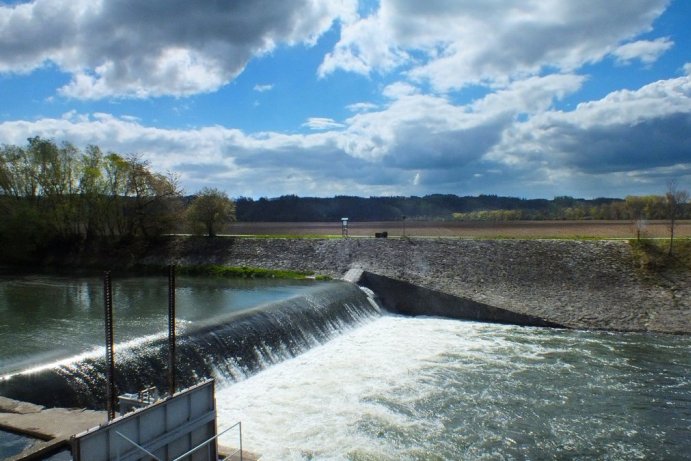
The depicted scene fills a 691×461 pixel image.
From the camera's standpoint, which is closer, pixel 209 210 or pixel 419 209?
pixel 209 210

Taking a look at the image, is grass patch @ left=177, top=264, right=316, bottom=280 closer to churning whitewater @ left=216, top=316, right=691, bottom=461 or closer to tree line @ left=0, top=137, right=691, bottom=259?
tree line @ left=0, top=137, right=691, bottom=259

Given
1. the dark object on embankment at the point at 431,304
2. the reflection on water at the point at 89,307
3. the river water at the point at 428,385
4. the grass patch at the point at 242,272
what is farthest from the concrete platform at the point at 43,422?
the grass patch at the point at 242,272

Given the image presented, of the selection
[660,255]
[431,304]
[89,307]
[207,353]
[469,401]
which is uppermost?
[660,255]

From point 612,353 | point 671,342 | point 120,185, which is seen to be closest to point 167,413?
point 612,353

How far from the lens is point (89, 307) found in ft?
71.2

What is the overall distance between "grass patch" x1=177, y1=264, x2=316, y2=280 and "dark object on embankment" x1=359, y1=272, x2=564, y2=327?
4.87 m

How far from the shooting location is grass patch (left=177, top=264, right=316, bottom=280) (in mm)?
32875

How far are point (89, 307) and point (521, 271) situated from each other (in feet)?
72.9

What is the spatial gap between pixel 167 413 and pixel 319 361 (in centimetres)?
1057

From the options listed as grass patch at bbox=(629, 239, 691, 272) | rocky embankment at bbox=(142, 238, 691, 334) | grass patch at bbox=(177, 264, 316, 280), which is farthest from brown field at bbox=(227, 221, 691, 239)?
grass patch at bbox=(177, 264, 316, 280)

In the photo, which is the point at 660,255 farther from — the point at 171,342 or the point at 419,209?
the point at 419,209

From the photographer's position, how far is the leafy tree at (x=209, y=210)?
136ft

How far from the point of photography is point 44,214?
41.0 meters

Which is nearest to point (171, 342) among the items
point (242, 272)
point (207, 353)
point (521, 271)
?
point (207, 353)
